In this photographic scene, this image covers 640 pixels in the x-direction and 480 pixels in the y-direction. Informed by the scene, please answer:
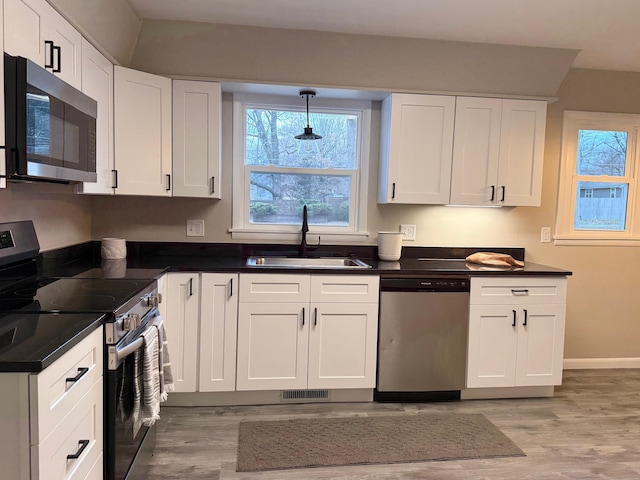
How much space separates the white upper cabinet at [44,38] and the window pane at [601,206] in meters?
3.62

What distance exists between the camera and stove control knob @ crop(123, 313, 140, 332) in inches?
66.8

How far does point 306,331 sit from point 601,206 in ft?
8.76

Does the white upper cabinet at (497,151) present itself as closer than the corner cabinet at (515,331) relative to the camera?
No

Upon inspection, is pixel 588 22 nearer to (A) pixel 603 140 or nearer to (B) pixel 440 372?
(A) pixel 603 140

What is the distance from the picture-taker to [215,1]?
259cm

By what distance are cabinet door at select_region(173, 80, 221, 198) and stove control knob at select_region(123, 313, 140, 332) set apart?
1.36 metres

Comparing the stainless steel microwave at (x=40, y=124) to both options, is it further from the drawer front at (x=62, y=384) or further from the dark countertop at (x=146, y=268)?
the drawer front at (x=62, y=384)

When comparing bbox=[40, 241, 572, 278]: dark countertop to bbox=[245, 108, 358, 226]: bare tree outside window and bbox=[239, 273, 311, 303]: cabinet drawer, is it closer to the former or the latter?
bbox=[239, 273, 311, 303]: cabinet drawer

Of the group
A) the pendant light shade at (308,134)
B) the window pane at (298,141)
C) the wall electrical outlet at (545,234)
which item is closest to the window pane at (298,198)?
the window pane at (298,141)

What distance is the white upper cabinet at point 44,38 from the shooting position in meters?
1.63

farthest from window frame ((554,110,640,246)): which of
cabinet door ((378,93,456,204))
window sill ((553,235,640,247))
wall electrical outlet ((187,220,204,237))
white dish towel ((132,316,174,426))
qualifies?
white dish towel ((132,316,174,426))

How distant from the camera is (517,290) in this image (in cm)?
300

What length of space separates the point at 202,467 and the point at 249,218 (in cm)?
174

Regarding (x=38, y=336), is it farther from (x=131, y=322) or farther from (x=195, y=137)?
(x=195, y=137)
